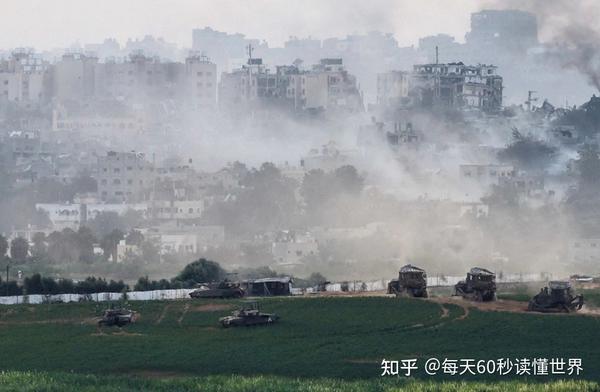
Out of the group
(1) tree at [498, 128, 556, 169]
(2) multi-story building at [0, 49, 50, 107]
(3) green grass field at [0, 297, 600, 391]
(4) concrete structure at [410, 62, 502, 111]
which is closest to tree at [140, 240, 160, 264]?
(3) green grass field at [0, 297, 600, 391]

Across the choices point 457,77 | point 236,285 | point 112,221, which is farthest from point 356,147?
point 236,285

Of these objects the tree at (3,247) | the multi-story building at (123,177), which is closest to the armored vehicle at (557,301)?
the tree at (3,247)

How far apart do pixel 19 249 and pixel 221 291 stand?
32.0 metres

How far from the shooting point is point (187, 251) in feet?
306

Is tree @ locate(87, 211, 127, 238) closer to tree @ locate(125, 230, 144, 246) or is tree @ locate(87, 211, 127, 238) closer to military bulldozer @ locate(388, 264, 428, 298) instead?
tree @ locate(125, 230, 144, 246)

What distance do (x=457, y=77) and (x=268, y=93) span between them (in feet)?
57.6

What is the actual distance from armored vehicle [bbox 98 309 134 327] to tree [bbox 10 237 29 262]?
116 ft

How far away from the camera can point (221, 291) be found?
190 ft

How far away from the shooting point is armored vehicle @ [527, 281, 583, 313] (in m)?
53.4

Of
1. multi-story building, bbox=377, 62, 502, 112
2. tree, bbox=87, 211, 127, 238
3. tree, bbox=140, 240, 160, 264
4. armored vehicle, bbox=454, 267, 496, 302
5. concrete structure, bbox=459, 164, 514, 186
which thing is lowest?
armored vehicle, bbox=454, 267, 496, 302

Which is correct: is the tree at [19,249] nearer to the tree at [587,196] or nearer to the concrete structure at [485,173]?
the tree at [587,196]

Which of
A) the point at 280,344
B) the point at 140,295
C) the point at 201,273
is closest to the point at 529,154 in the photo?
the point at 201,273

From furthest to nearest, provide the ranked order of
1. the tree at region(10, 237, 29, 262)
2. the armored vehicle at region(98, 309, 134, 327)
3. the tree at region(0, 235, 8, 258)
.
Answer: the tree at region(10, 237, 29, 262)
the tree at region(0, 235, 8, 258)
the armored vehicle at region(98, 309, 134, 327)

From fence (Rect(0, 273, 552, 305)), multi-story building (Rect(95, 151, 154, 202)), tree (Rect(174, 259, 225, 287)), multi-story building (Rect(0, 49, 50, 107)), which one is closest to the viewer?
fence (Rect(0, 273, 552, 305))
